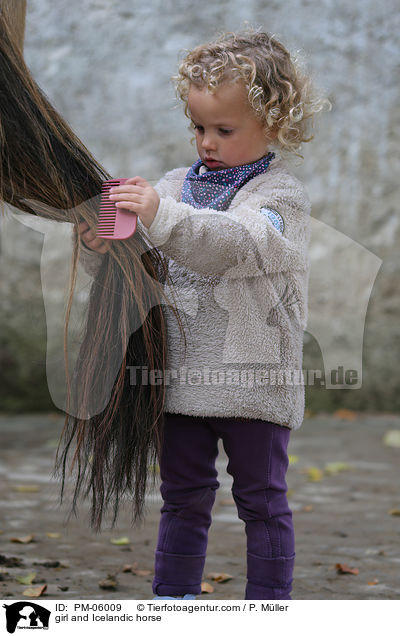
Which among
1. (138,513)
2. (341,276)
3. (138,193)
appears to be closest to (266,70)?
(138,193)

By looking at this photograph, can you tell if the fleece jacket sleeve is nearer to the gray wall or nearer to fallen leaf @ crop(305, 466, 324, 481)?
fallen leaf @ crop(305, 466, 324, 481)

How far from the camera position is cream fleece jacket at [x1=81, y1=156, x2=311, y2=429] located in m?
1.75

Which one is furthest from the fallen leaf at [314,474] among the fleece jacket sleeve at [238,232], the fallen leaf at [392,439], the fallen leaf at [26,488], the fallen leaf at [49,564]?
the fleece jacket sleeve at [238,232]

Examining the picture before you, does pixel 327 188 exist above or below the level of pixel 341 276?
above

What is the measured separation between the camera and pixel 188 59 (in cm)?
186

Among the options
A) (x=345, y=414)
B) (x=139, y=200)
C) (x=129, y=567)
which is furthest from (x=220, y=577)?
(x=345, y=414)

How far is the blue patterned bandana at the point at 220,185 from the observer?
1793 mm

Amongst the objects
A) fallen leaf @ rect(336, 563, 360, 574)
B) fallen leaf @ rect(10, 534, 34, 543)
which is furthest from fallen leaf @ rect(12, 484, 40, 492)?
fallen leaf @ rect(336, 563, 360, 574)

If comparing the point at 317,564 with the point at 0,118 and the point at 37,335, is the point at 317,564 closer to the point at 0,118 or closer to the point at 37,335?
the point at 0,118

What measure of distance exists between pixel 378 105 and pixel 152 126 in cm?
133

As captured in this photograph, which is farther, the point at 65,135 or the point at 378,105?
the point at 378,105

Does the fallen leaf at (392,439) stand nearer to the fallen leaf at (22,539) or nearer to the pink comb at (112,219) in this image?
the fallen leaf at (22,539)
